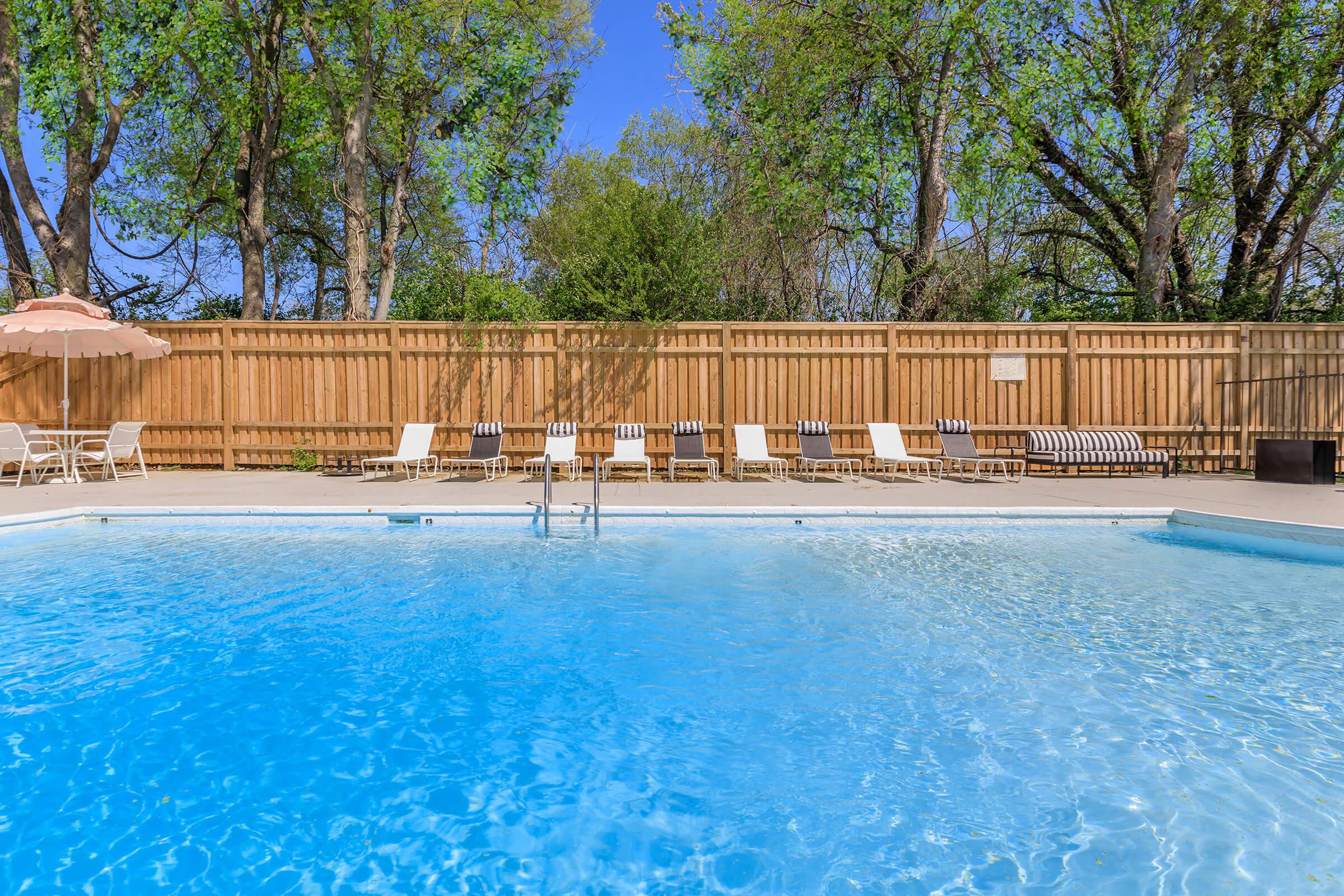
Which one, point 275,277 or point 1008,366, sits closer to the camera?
point 1008,366

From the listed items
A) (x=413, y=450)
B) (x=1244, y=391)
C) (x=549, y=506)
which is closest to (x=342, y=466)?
(x=413, y=450)

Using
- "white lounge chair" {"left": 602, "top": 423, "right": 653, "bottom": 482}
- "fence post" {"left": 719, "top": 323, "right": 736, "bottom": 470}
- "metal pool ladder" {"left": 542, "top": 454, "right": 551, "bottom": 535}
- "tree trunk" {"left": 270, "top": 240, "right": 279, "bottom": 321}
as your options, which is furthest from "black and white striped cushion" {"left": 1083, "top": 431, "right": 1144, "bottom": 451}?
"tree trunk" {"left": 270, "top": 240, "right": 279, "bottom": 321}

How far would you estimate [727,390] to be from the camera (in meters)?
10.1

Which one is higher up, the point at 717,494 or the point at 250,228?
the point at 250,228

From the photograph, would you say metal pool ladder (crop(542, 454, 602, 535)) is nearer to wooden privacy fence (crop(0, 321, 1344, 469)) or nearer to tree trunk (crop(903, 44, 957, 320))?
wooden privacy fence (crop(0, 321, 1344, 469))

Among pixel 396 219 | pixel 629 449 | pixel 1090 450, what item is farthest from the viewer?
pixel 396 219

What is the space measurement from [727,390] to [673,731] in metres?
7.79

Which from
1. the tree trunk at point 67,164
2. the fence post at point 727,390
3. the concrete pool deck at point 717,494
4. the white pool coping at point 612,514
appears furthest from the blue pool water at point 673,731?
the tree trunk at point 67,164

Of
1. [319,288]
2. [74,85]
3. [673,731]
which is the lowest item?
[673,731]

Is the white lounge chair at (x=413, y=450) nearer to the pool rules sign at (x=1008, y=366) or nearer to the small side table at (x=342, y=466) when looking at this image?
the small side table at (x=342, y=466)

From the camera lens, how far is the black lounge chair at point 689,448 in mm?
9414

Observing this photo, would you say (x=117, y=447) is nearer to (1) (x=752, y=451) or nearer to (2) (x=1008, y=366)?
(1) (x=752, y=451)

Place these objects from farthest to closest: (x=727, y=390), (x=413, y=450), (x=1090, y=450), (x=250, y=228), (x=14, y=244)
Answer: (x=250, y=228) < (x=14, y=244) < (x=727, y=390) < (x=1090, y=450) < (x=413, y=450)

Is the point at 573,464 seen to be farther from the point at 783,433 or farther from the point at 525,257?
the point at 525,257
